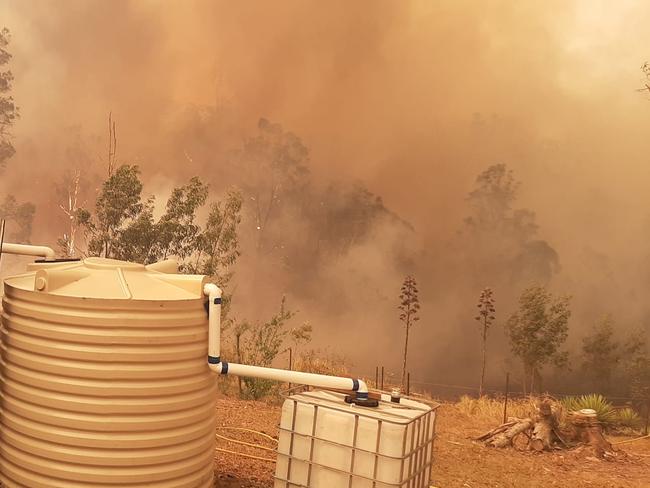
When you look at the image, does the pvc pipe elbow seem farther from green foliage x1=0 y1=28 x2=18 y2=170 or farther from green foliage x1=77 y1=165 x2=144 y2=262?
green foliage x1=0 y1=28 x2=18 y2=170

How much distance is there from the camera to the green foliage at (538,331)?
63.8 ft

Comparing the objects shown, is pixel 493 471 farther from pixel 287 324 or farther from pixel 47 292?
pixel 287 324

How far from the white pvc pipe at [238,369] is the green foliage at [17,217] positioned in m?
18.8

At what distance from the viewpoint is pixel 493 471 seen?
8.62 metres

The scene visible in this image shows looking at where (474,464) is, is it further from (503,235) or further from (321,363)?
(503,235)

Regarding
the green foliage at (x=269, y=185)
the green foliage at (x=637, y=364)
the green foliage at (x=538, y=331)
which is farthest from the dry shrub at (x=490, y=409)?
the green foliage at (x=269, y=185)

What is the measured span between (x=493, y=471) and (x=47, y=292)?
6.40 m

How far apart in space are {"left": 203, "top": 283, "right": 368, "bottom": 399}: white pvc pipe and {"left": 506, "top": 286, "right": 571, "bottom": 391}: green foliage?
51.1ft

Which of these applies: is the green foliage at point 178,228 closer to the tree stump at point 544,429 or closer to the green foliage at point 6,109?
the tree stump at point 544,429

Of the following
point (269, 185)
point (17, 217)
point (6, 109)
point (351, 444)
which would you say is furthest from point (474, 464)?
point (6, 109)

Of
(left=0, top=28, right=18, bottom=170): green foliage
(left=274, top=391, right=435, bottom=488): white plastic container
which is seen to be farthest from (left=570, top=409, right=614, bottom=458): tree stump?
(left=0, top=28, right=18, bottom=170): green foliage

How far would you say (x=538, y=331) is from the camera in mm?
20031

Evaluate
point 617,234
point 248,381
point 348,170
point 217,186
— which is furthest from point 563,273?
point 248,381

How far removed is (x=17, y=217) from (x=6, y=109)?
3.53m
